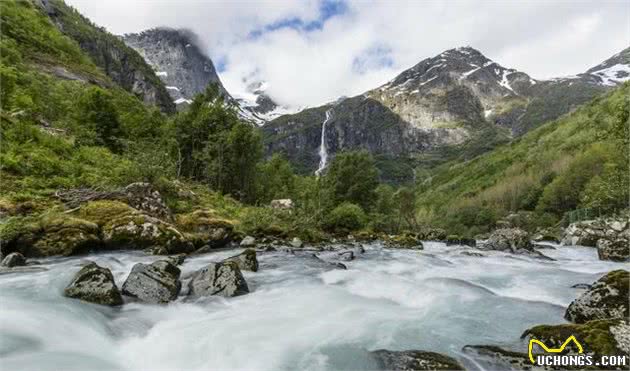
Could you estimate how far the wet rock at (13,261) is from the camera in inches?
472

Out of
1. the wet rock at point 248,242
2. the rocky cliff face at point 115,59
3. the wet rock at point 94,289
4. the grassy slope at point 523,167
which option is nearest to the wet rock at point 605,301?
the wet rock at point 94,289

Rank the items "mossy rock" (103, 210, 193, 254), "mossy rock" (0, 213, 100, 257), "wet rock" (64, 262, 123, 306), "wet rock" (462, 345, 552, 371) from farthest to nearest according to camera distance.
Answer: "mossy rock" (103, 210, 193, 254) < "mossy rock" (0, 213, 100, 257) < "wet rock" (64, 262, 123, 306) < "wet rock" (462, 345, 552, 371)

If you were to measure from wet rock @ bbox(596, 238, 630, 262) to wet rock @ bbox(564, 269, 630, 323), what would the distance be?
17034 millimetres

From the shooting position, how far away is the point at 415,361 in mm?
6723

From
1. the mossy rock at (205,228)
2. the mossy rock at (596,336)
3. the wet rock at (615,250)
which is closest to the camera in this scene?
the mossy rock at (596,336)

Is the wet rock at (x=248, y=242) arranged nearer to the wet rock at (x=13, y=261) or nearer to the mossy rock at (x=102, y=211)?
the mossy rock at (x=102, y=211)

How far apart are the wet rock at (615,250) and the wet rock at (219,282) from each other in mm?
22176

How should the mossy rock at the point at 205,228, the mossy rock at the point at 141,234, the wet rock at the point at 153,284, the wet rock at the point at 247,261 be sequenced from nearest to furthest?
1. the wet rock at the point at 153,284
2. the wet rock at the point at 247,261
3. the mossy rock at the point at 141,234
4. the mossy rock at the point at 205,228

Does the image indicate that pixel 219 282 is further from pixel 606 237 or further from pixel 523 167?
pixel 523 167

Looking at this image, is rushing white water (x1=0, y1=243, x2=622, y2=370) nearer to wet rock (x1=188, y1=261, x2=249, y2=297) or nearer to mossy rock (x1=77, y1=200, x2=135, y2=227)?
wet rock (x1=188, y1=261, x2=249, y2=297)

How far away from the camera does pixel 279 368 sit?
23.3 feet

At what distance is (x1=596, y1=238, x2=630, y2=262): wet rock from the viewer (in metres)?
22.8

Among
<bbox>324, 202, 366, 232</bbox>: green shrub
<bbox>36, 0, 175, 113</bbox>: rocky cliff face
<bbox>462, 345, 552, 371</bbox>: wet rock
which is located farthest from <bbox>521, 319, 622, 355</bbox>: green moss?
<bbox>36, 0, 175, 113</bbox>: rocky cliff face

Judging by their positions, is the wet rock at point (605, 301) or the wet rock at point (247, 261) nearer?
the wet rock at point (605, 301)
